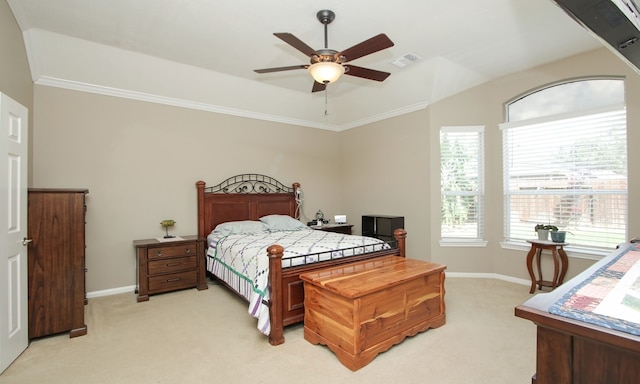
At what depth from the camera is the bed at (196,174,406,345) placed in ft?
9.29

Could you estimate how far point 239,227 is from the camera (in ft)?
15.4

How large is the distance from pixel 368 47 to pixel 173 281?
12.2 feet

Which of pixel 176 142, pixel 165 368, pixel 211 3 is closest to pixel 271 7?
pixel 211 3

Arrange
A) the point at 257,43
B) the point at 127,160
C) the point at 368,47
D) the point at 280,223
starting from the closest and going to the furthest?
the point at 368,47
the point at 257,43
the point at 127,160
the point at 280,223

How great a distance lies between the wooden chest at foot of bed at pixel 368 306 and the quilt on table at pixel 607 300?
138 cm

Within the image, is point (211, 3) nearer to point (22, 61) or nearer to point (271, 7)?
point (271, 7)

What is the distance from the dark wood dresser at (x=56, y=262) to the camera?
9.15 ft

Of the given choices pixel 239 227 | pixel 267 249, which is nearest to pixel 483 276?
pixel 267 249

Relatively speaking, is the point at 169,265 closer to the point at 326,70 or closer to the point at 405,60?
the point at 326,70

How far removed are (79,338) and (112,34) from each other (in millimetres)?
3201

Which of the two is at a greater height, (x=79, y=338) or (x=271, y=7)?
(x=271, y=7)

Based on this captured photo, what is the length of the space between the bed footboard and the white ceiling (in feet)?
7.98

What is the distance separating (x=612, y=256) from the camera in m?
1.94

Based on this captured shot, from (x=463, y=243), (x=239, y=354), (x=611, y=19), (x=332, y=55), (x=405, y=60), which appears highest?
(x=405, y=60)
